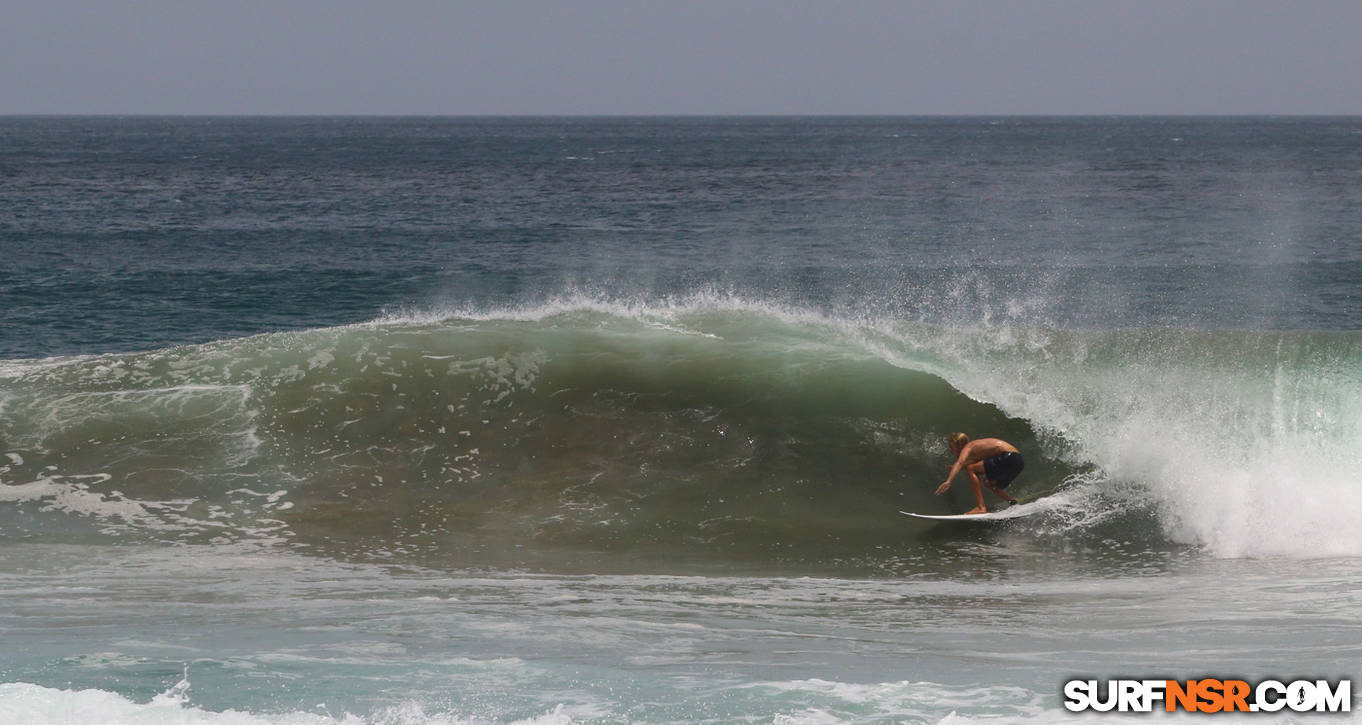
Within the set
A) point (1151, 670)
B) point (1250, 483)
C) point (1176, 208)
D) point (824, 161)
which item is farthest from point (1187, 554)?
point (824, 161)

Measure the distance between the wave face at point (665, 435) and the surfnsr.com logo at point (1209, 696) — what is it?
12.7ft

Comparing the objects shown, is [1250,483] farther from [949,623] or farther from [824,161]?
[824,161]

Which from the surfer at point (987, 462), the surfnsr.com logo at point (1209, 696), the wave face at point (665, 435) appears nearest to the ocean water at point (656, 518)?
the wave face at point (665, 435)

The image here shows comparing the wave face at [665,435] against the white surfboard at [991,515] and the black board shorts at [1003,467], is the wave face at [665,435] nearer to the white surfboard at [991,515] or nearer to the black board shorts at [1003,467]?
the white surfboard at [991,515]

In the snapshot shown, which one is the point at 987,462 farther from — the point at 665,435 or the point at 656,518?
the point at 665,435

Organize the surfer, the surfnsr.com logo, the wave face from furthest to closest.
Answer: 1. the surfer
2. the wave face
3. the surfnsr.com logo

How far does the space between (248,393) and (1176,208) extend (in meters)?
41.5

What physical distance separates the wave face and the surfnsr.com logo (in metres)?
3.87

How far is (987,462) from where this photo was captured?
1076cm

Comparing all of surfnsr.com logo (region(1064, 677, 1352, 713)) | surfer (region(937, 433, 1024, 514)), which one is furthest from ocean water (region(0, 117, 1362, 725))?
surfer (region(937, 433, 1024, 514))

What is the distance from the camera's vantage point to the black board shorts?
10.7 metres

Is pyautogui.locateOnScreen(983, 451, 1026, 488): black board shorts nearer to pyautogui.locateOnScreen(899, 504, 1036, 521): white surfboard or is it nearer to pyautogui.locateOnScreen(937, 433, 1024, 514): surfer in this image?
pyautogui.locateOnScreen(937, 433, 1024, 514): surfer

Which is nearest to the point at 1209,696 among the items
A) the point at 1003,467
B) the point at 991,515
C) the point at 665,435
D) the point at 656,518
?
the point at 991,515

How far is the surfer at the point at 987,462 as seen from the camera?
10.7m
